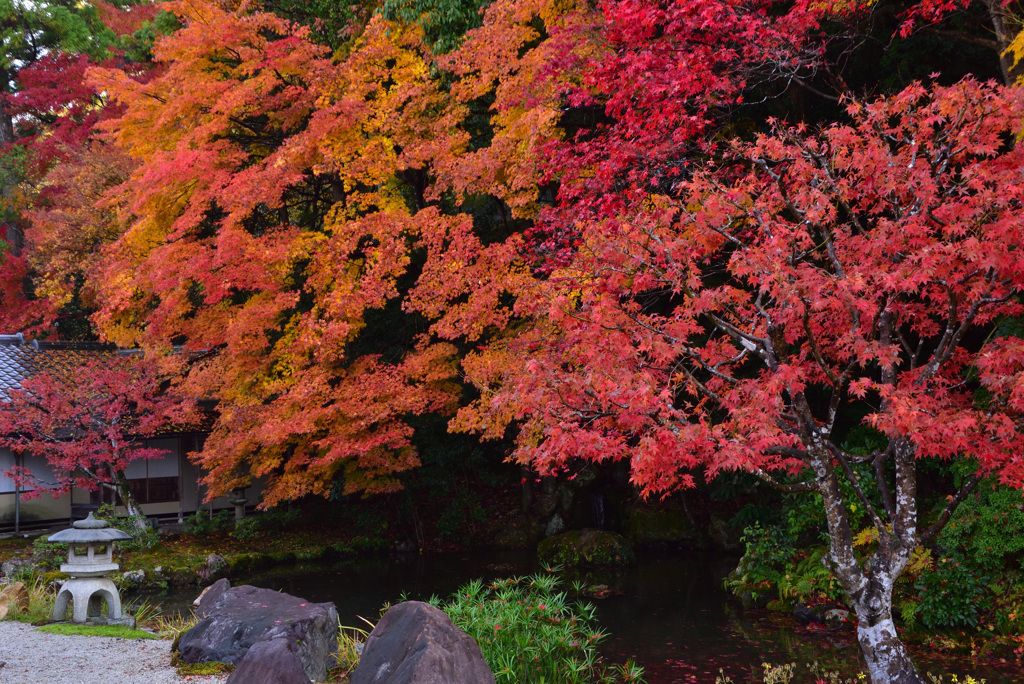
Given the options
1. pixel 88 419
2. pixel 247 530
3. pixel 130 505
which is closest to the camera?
pixel 88 419

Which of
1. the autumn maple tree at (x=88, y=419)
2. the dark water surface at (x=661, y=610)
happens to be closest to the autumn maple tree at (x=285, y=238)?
the autumn maple tree at (x=88, y=419)

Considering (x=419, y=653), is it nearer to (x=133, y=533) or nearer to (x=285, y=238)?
(x=285, y=238)

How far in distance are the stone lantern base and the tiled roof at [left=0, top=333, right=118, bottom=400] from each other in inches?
284

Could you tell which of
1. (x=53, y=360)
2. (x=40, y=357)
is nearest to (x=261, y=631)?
(x=53, y=360)

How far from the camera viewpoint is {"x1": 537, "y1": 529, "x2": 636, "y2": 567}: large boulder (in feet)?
47.6

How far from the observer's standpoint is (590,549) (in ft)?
48.4

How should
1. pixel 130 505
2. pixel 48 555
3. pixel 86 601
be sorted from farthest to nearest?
pixel 130 505 < pixel 48 555 < pixel 86 601

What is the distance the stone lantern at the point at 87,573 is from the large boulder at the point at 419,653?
4.98 m

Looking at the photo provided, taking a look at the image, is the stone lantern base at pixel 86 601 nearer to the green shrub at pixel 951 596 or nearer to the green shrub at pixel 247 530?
the green shrub at pixel 247 530

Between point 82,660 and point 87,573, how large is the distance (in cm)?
216

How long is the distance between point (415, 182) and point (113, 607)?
335 inches

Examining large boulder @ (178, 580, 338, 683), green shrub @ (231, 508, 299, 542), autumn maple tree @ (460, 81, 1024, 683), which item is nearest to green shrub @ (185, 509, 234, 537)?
green shrub @ (231, 508, 299, 542)

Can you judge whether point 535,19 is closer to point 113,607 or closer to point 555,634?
point 555,634

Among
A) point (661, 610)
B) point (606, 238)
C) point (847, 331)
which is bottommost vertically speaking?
point (661, 610)
